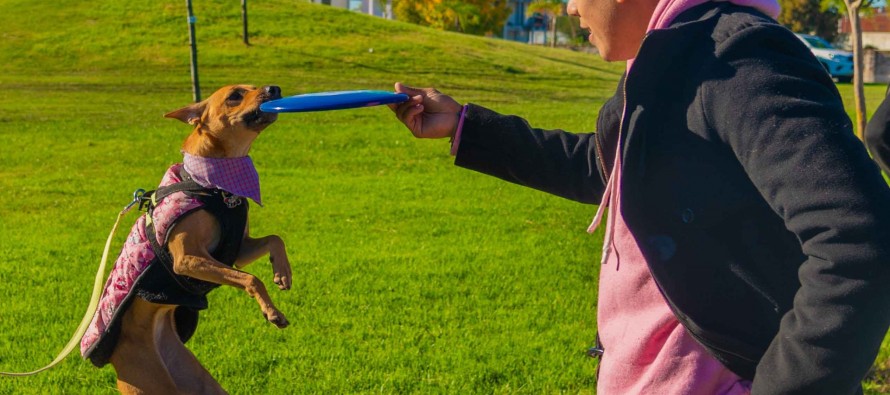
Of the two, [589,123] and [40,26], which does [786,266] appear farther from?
[40,26]

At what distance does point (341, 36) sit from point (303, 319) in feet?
94.1

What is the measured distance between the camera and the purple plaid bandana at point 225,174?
320cm

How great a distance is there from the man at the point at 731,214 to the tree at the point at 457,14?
51047 mm

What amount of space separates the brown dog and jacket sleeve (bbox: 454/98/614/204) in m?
0.84

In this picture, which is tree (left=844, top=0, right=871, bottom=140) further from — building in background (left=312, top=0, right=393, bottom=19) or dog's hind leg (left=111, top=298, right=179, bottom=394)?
building in background (left=312, top=0, right=393, bottom=19)

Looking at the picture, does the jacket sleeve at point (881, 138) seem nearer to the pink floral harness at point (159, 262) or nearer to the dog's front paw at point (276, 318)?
the dog's front paw at point (276, 318)

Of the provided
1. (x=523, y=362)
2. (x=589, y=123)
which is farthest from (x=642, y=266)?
(x=589, y=123)

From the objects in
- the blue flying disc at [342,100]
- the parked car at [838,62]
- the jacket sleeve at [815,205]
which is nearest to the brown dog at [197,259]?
the blue flying disc at [342,100]

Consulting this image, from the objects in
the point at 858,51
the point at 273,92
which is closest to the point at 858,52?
the point at 858,51

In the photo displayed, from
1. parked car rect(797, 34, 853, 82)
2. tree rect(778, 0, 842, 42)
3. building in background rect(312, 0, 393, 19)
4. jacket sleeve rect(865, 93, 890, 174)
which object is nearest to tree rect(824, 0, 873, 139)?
jacket sleeve rect(865, 93, 890, 174)

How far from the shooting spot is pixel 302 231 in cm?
873

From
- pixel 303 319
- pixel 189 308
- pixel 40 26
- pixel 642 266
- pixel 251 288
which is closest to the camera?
pixel 642 266

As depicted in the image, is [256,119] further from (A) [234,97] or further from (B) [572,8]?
(B) [572,8]

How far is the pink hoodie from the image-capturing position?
6.42 feet
